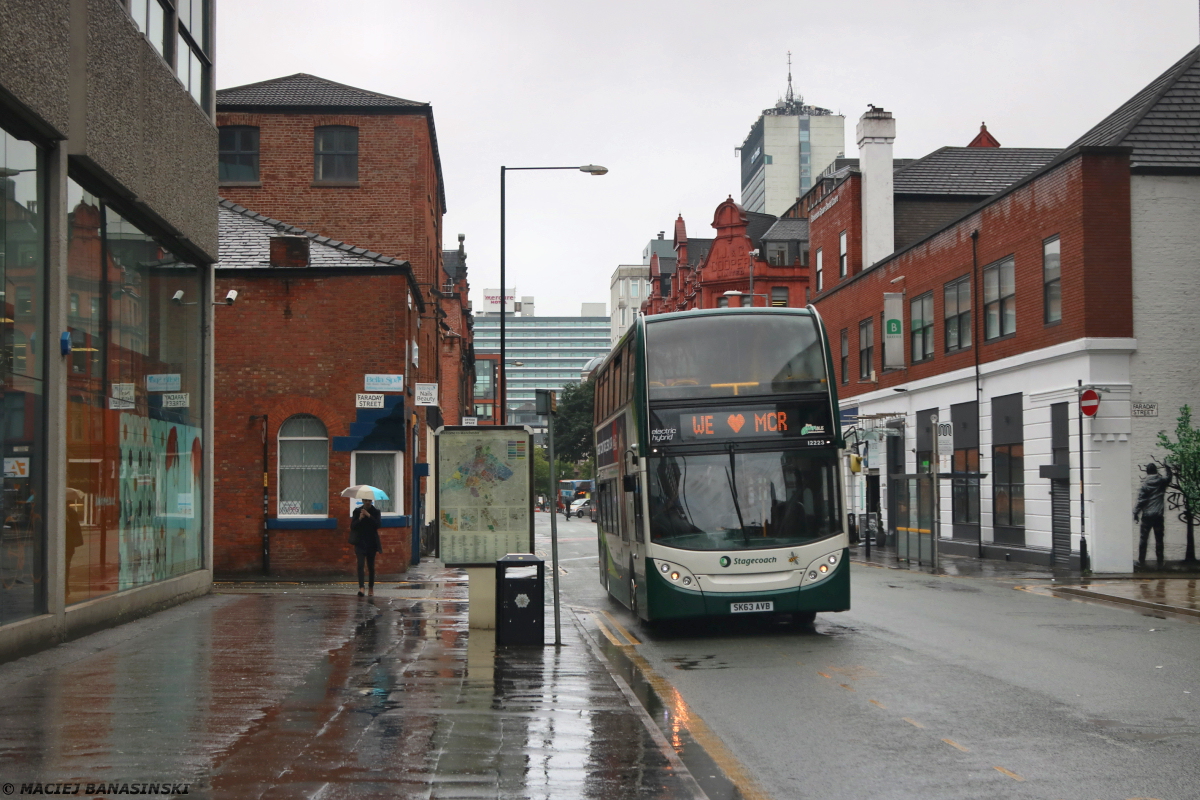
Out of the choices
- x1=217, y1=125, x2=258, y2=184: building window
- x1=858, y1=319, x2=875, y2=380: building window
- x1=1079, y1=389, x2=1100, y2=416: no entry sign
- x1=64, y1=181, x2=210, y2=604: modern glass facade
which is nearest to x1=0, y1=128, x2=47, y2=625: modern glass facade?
x1=64, y1=181, x2=210, y2=604: modern glass facade

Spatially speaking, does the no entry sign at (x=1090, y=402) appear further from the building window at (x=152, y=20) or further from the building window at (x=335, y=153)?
the building window at (x=335, y=153)

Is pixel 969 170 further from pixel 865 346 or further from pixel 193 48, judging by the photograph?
pixel 193 48

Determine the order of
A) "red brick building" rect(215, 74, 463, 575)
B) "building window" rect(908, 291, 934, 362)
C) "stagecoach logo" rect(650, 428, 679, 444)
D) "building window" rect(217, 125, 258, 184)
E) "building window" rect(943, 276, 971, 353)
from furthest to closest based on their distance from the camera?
1. "building window" rect(908, 291, 934, 362)
2. "building window" rect(217, 125, 258, 184)
3. "building window" rect(943, 276, 971, 353)
4. "red brick building" rect(215, 74, 463, 575)
5. "stagecoach logo" rect(650, 428, 679, 444)

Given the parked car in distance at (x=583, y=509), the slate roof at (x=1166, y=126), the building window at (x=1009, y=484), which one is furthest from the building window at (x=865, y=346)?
the parked car in distance at (x=583, y=509)

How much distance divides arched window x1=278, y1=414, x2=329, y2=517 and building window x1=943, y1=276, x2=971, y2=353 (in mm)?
17949

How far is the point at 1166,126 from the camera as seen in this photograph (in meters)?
26.4

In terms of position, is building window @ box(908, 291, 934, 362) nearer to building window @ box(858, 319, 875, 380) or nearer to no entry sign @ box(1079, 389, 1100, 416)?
building window @ box(858, 319, 875, 380)

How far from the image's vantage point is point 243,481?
2503 centimetres

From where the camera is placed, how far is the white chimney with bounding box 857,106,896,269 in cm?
4450

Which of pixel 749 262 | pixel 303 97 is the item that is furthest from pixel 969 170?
pixel 749 262

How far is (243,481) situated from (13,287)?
540 inches

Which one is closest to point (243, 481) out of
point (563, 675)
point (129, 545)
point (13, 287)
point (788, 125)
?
point (129, 545)

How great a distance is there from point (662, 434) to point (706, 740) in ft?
22.1

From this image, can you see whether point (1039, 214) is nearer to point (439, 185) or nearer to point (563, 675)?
point (563, 675)
